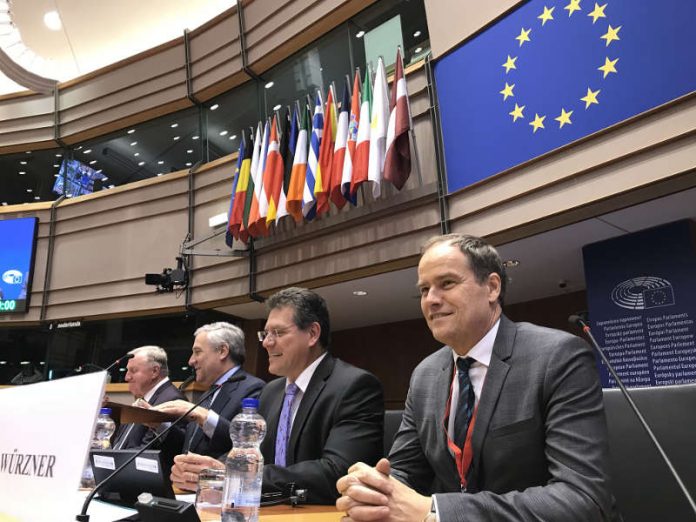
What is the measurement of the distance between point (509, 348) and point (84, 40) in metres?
9.85

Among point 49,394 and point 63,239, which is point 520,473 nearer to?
point 49,394

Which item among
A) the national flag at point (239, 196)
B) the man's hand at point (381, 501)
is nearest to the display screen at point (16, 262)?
the national flag at point (239, 196)

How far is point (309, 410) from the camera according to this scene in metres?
2.19

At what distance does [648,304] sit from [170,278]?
5745 mm

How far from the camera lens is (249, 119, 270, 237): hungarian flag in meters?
6.38

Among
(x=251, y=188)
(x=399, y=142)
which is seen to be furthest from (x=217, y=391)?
(x=251, y=188)

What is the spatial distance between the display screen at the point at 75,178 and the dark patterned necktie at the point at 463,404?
8.89m

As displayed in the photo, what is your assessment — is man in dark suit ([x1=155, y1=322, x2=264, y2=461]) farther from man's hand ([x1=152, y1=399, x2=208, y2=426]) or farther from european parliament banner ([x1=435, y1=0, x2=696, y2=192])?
european parliament banner ([x1=435, y1=0, x2=696, y2=192])

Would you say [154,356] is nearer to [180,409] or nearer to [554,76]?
[180,409]

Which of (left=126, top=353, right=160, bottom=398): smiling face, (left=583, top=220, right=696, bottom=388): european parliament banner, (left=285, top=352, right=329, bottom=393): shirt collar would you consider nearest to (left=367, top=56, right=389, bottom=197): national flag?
(left=583, top=220, right=696, bottom=388): european parliament banner

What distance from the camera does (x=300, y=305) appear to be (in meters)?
2.52

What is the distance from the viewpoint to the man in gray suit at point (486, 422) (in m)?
1.15

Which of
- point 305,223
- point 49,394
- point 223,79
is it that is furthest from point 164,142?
point 49,394

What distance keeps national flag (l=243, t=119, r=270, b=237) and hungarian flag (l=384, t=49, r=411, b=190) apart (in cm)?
178
